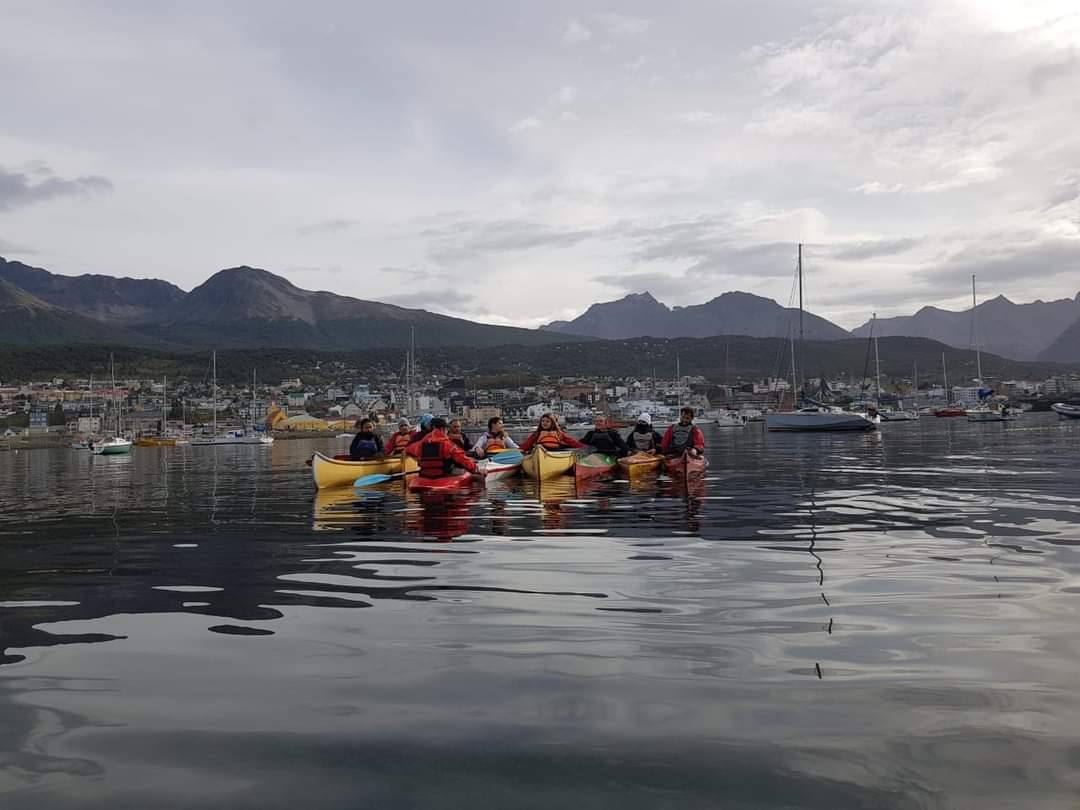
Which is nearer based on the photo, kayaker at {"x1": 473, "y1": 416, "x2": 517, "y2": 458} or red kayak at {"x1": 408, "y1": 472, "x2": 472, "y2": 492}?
red kayak at {"x1": 408, "y1": 472, "x2": 472, "y2": 492}

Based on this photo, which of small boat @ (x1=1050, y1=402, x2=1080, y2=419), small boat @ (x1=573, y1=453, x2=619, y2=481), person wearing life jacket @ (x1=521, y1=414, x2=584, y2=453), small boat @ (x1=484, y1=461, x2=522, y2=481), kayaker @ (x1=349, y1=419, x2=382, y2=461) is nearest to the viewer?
small boat @ (x1=573, y1=453, x2=619, y2=481)

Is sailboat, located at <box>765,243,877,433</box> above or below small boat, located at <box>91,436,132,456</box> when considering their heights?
above

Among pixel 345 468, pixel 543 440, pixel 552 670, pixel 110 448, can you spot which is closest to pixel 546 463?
pixel 543 440

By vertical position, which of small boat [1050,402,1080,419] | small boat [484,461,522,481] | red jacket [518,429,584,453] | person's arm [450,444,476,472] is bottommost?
small boat [484,461,522,481]

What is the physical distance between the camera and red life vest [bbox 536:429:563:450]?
2367 centimetres

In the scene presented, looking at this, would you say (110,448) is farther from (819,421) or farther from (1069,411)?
(1069,411)

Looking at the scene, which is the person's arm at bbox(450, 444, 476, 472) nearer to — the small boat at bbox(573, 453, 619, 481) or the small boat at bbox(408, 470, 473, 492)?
the small boat at bbox(408, 470, 473, 492)

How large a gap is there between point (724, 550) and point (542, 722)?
6569 mm

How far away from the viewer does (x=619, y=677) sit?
542 cm

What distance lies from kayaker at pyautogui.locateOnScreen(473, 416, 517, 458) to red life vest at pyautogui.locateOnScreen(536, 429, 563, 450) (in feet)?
7.16

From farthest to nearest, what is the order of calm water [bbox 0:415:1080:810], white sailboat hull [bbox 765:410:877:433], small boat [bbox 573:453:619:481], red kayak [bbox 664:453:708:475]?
white sailboat hull [bbox 765:410:877:433] < red kayak [bbox 664:453:708:475] < small boat [bbox 573:453:619:481] < calm water [bbox 0:415:1080:810]

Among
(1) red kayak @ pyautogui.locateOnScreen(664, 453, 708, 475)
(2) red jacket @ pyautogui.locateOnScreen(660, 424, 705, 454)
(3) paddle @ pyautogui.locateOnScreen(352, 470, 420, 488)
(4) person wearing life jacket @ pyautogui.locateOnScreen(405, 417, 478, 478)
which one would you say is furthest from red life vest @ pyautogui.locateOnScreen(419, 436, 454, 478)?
(2) red jacket @ pyautogui.locateOnScreen(660, 424, 705, 454)

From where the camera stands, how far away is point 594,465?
23531 mm

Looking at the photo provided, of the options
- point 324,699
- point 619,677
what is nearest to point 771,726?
point 619,677
